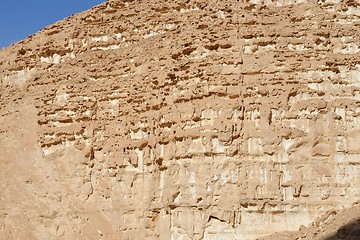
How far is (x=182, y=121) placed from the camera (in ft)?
70.6

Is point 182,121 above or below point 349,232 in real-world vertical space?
above

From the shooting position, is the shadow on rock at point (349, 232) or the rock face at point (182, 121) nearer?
the shadow on rock at point (349, 232)

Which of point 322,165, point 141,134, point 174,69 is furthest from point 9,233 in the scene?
point 322,165

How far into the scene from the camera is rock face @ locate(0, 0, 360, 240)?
1995 cm

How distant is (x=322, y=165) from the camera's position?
19.8 metres

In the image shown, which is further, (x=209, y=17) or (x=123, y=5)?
(x=123, y=5)

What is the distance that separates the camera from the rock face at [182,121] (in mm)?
19953

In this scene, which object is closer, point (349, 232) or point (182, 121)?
point (349, 232)

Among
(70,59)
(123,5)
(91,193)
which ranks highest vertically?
(123,5)

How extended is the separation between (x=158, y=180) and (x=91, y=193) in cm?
278

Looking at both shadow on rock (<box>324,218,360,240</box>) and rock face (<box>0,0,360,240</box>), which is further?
rock face (<box>0,0,360,240</box>)

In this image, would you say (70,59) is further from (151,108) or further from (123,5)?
(151,108)

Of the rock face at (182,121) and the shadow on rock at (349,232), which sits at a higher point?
the rock face at (182,121)

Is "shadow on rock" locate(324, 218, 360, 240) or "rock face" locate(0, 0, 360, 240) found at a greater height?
"rock face" locate(0, 0, 360, 240)
